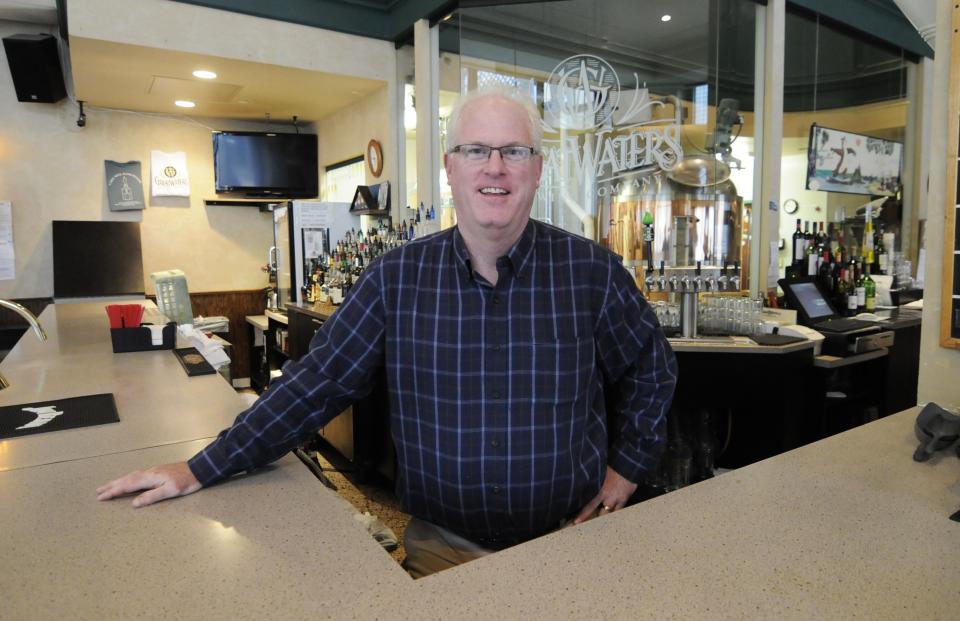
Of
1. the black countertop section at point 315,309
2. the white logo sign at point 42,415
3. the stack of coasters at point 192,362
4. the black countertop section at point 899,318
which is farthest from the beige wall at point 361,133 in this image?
the white logo sign at point 42,415

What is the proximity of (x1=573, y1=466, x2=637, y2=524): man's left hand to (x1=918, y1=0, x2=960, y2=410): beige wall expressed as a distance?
0.90 metres

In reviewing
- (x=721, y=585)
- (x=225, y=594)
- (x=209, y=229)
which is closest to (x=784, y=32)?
(x=721, y=585)

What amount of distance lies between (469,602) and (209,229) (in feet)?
22.2

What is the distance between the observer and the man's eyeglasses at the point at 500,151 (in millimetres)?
1532

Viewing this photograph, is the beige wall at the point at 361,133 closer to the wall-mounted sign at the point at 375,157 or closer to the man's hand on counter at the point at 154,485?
the wall-mounted sign at the point at 375,157

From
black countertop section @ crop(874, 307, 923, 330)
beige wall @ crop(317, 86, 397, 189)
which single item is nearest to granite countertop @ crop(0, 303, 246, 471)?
beige wall @ crop(317, 86, 397, 189)

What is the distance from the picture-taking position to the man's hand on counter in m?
1.21

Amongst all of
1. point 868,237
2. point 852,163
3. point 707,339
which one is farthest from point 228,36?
point 868,237

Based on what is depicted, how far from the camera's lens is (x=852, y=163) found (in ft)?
17.0

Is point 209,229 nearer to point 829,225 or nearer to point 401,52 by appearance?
point 401,52

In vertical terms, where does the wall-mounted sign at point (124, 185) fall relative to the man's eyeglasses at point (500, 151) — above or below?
above

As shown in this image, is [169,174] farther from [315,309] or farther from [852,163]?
[852,163]

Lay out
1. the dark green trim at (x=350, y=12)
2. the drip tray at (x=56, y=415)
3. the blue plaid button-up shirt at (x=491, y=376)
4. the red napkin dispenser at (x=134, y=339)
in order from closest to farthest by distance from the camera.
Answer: the blue plaid button-up shirt at (x=491, y=376)
the drip tray at (x=56, y=415)
the red napkin dispenser at (x=134, y=339)
the dark green trim at (x=350, y=12)

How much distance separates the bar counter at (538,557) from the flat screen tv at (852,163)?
4.15 metres
